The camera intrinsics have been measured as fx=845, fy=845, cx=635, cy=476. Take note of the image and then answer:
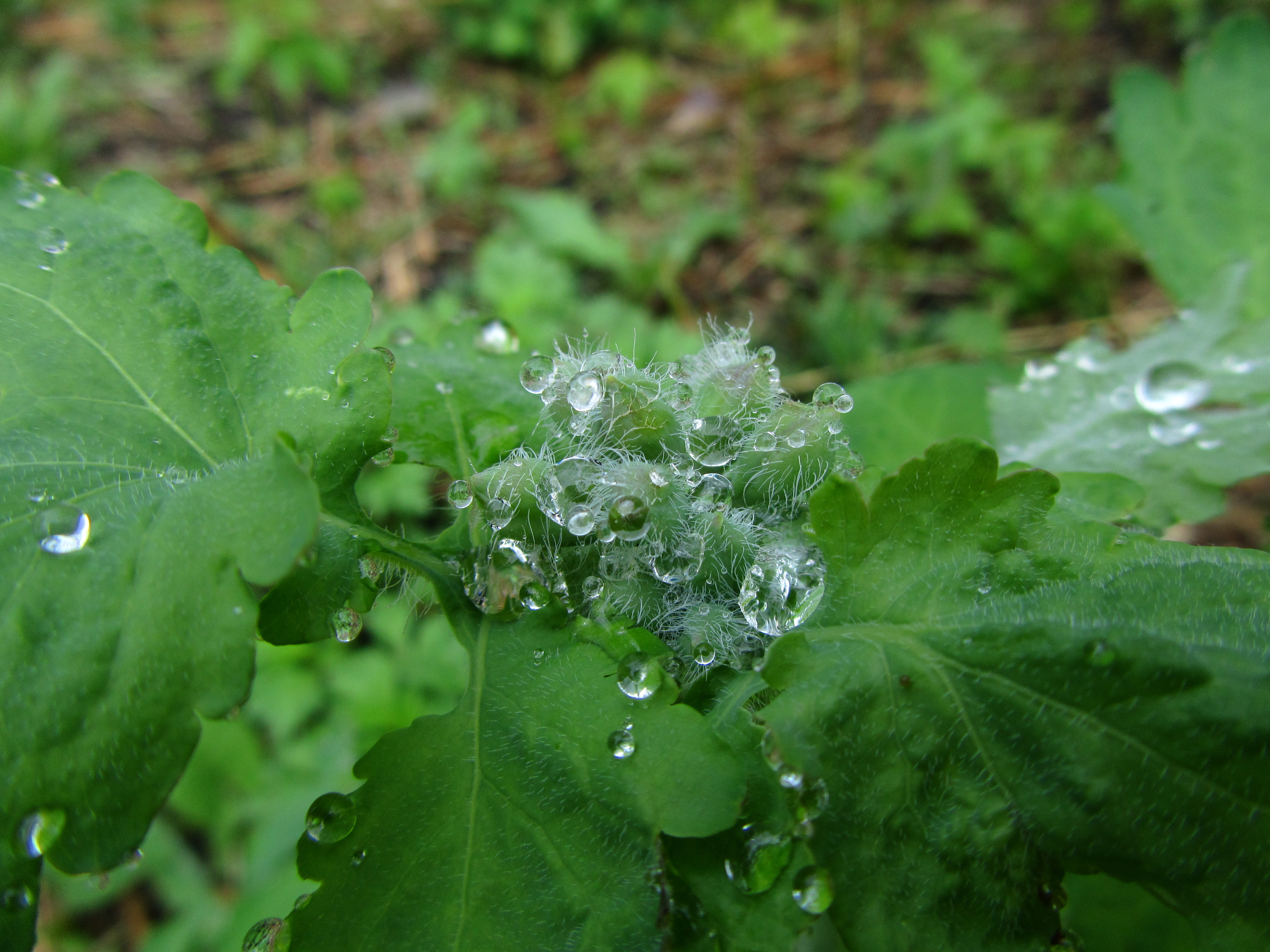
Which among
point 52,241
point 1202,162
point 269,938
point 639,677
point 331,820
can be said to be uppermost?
point 1202,162

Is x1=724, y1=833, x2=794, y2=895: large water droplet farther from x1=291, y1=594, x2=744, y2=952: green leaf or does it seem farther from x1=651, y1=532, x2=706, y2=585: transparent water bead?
x1=651, y1=532, x2=706, y2=585: transparent water bead

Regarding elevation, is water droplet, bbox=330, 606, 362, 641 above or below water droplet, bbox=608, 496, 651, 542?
below

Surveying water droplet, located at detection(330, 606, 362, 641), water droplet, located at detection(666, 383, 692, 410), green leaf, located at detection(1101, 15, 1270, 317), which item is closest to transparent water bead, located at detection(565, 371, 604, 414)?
water droplet, located at detection(666, 383, 692, 410)

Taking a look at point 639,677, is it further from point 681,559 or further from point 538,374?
point 538,374

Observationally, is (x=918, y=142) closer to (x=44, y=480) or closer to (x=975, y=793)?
(x=975, y=793)

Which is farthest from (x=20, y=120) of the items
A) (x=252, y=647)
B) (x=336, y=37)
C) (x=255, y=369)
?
(x=252, y=647)

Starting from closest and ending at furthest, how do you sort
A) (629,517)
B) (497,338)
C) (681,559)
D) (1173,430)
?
(629,517) < (681,559) < (497,338) < (1173,430)

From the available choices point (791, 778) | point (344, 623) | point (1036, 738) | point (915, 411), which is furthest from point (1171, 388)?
point (344, 623)
